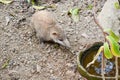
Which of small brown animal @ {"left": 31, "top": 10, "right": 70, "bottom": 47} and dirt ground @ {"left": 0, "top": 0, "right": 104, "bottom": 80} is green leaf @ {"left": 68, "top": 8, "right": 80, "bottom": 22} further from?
small brown animal @ {"left": 31, "top": 10, "right": 70, "bottom": 47}

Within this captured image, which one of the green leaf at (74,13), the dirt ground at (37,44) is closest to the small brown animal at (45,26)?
the dirt ground at (37,44)

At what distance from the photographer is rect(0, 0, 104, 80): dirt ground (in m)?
4.34

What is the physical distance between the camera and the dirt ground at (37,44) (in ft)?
14.2

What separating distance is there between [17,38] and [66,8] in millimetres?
1080

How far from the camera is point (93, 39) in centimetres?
486

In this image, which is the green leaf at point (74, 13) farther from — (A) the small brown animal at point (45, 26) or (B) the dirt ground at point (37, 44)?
(A) the small brown animal at point (45, 26)

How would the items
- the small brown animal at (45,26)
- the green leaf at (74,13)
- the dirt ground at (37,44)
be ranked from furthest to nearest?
the green leaf at (74,13)
the small brown animal at (45,26)
the dirt ground at (37,44)

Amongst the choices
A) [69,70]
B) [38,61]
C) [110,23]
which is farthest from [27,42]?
[110,23]

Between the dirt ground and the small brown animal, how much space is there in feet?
0.37

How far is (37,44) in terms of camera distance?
15.9ft

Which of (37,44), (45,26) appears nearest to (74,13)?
(45,26)

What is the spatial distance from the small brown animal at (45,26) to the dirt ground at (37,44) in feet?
0.37

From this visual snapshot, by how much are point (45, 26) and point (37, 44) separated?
300 mm

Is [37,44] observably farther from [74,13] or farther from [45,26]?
[74,13]
